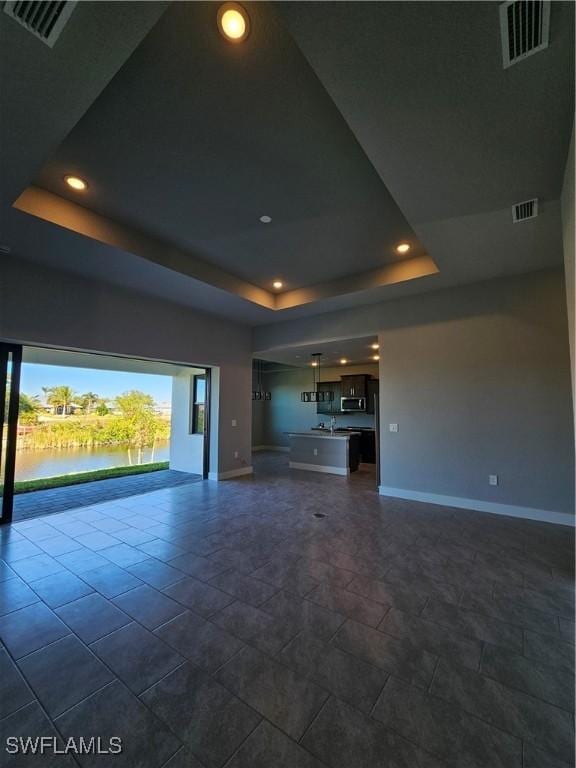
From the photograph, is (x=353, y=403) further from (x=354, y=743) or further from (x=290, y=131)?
(x=354, y=743)

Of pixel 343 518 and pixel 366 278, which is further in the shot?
pixel 366 278

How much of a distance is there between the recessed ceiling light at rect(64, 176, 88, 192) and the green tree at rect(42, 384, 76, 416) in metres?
5.66

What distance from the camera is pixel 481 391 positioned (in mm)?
4461

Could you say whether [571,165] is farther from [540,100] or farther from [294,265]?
[294,265]

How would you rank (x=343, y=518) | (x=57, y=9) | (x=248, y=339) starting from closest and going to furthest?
1. (x=57, y=9)
2. (x=343, y=518)
3. (x=248, y=339)

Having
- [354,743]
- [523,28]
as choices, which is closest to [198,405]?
[354,743]

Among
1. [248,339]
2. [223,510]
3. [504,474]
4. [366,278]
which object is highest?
[366,278]

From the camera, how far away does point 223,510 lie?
4453 mm

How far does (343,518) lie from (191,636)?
2549mm

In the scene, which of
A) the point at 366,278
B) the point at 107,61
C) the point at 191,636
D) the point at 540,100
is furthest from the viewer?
the point at 366,278

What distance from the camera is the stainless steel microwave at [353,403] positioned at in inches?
365

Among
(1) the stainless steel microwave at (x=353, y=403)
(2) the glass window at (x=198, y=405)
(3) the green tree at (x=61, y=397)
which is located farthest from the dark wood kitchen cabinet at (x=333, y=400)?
(3) the green tree at (x=61, y=397)

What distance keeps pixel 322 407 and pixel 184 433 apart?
4.75 meters

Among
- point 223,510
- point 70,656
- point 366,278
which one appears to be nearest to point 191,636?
point 70,656
